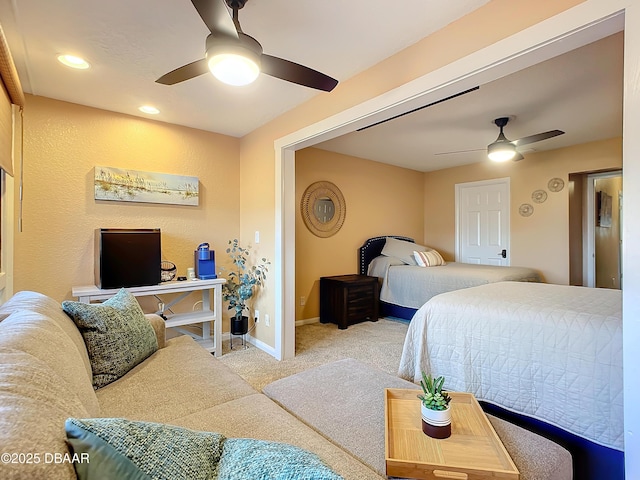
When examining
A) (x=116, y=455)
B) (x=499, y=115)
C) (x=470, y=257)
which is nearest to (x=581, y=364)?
(x=116, y=455)

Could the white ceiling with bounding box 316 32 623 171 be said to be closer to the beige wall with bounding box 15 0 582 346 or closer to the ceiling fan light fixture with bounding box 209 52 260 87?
the beige wall with bounding box 15 0 582 346

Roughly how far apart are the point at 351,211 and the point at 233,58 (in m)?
3.59

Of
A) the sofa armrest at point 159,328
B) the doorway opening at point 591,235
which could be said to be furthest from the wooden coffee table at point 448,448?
the doorway opening at point 591,235

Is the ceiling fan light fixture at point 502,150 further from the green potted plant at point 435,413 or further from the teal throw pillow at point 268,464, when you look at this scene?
the teal throw pillow at point 268,464

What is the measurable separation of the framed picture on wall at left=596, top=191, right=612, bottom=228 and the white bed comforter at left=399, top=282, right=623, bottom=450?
3213 mm

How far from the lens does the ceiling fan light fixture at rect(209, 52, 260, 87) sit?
154 centimetres

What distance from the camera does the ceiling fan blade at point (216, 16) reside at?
1.28 m

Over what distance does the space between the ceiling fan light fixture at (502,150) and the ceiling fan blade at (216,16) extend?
2932 mm

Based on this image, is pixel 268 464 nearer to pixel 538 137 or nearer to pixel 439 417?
pixel 439 417

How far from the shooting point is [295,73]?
1.77 metres

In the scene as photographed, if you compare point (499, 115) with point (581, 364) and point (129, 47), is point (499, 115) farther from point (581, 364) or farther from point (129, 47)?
point (129, 47)

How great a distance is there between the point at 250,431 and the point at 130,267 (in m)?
2.20

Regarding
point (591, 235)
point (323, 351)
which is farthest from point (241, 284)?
point (591, 235)

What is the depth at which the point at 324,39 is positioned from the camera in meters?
2.03
